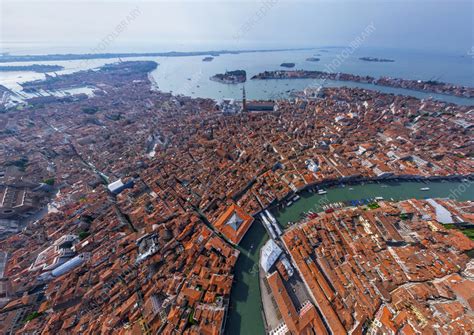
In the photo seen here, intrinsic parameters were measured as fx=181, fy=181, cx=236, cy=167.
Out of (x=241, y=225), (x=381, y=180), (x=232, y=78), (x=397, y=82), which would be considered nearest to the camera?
(x=241, y=225)

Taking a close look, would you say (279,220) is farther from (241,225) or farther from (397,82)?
(397,82)

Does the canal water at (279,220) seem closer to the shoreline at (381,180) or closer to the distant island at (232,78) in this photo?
the shoreline at (381,180)

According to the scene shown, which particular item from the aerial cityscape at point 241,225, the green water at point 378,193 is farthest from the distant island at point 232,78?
the green water at point 378,193

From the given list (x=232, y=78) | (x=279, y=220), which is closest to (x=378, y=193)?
(x=279, y=220)

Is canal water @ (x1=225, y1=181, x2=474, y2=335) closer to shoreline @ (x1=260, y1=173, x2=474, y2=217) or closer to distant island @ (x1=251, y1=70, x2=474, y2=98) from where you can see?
shoreline @ (x1=260, y1=173, x2=474, y2=217)

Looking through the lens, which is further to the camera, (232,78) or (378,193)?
A: (232,78)

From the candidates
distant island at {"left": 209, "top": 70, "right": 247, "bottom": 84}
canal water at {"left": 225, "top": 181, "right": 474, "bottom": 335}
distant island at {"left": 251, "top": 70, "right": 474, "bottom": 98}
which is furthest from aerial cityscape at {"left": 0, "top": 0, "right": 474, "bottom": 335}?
distant island at {"left": 209, "top": 70, "right": 247, "bottom": 84}

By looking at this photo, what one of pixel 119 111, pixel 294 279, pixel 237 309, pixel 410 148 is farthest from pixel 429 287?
pixel 119 111

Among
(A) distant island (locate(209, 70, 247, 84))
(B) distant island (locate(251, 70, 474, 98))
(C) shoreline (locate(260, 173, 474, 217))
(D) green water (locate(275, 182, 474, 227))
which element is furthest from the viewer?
(A) distant island (locate(209, 70, 247, 84))

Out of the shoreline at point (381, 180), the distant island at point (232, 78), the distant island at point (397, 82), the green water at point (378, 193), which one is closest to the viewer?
the green water at point (378, 193)
